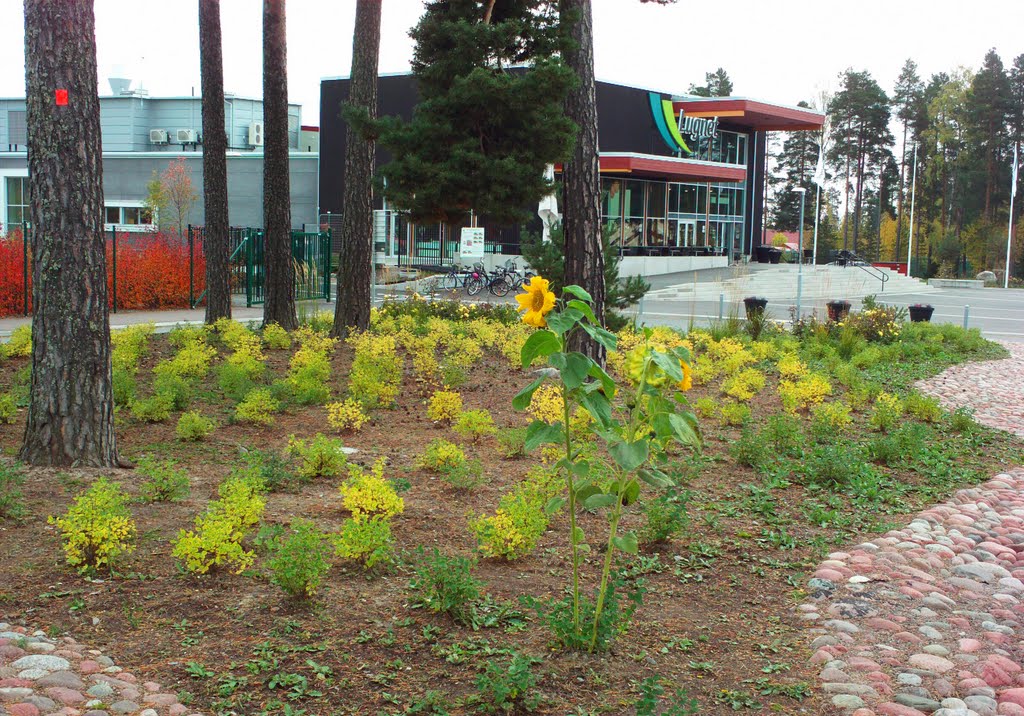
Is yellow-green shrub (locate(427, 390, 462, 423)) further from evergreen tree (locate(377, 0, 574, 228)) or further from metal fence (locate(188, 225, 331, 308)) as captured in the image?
metal fence (locate(188, 225, 331, 308))

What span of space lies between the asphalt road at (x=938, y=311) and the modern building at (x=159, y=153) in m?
21.7

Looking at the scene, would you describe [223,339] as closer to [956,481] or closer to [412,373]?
[412,373]

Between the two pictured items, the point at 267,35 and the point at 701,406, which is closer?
the point at 701,406

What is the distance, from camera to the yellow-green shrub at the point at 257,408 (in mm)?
7602

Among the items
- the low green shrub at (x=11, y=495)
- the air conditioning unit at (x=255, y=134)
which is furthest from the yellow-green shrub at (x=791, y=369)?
Result: the air conditioning unit at (x=255, y=134)

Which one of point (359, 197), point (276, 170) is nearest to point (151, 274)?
point (276, 170)

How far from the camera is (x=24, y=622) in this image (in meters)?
3.94

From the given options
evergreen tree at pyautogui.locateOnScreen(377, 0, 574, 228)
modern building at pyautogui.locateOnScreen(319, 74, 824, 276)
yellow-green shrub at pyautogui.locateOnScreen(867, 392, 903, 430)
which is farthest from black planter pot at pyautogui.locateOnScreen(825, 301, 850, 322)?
modern building at pyautogui.locateOnScreen(319, 74, 824, 276)

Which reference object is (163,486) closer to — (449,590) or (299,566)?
(299,566)

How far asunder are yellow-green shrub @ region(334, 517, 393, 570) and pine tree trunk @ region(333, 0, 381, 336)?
784 cm

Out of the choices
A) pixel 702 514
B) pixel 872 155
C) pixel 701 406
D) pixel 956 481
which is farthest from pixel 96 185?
pixel 872 155

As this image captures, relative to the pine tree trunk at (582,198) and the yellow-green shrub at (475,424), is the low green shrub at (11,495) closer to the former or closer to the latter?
the yellow-green shrub at (475,424)

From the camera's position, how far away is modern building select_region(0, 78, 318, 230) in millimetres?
44312

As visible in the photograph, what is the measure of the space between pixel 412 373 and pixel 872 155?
7106 centimetres
